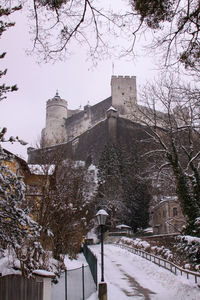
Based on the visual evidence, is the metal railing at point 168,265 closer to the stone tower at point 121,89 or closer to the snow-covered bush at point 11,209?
the snow-covered bush at point 11,209

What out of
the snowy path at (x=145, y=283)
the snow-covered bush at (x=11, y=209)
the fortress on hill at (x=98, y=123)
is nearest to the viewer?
the snow-covered bush at (x=11, y=209)

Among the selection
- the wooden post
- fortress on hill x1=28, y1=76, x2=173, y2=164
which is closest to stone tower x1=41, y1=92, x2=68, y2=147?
fortress on hill x1=28, y1=76, x2=173, y2=164

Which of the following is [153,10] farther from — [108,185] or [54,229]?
[108,185]

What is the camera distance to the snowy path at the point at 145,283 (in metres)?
10.8

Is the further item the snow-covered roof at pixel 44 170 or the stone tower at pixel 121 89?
the stone tower at pixel 121 89

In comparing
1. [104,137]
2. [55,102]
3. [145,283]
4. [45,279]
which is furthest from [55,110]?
[45,279]

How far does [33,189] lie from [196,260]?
8.84m

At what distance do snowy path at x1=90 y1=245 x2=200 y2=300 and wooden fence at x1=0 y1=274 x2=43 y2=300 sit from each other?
4866mm

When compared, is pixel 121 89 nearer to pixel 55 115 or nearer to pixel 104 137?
pixel 104 137

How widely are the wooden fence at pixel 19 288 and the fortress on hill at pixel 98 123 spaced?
2260 inches

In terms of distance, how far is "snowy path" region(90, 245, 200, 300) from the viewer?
424 inches

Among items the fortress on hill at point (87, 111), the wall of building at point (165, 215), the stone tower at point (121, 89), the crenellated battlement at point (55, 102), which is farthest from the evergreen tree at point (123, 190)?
the crenellated battlement at point (55, 102)

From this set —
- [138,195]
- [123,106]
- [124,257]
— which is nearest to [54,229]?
[124,257]

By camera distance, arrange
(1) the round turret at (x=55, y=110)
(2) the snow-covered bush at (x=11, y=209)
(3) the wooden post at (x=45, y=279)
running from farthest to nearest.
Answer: (1) the round turret at (x=55, y=110) → (3) the wooden post at (x=45, y=279) → (2) the snow-covered bush at (x=11, y=209)
